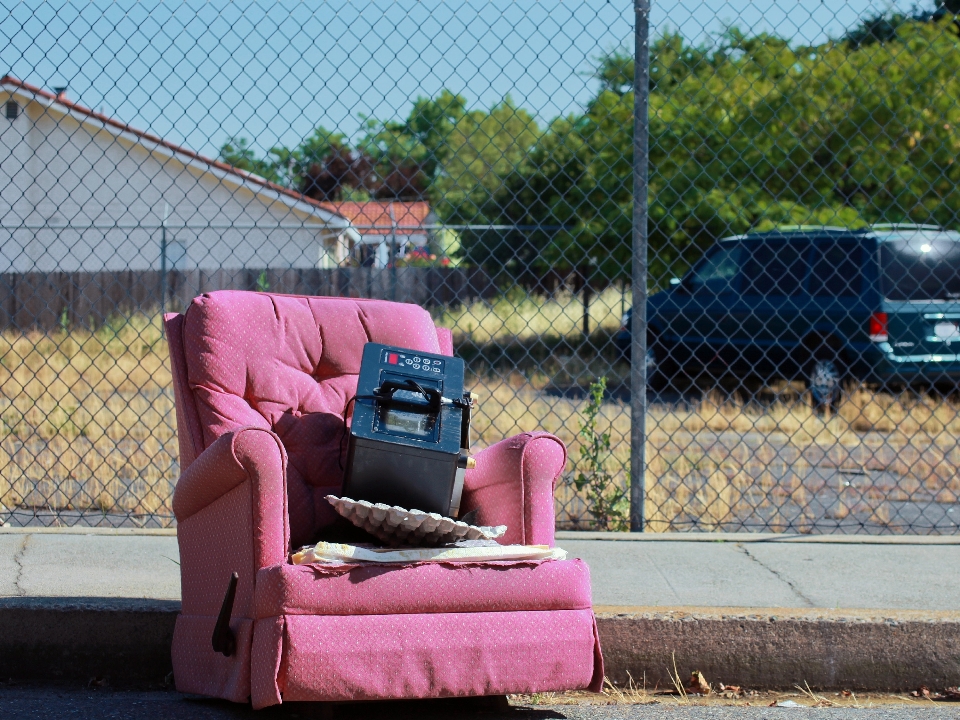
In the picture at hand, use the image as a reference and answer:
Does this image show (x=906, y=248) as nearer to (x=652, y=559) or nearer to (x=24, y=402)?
(x=652, y=559)

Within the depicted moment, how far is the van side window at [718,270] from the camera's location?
9930mm

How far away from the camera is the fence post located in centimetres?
453

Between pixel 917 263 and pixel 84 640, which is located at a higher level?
pixel 917 263

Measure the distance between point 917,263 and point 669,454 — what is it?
2686mm

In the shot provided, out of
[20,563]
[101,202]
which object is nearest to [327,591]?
[20,563]

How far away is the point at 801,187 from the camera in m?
13.4

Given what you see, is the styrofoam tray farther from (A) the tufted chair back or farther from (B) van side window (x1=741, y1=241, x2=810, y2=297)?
(B) van side window (x1=741, y1=241, x2=810, y2=297)

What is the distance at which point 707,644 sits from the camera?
11.2 ft

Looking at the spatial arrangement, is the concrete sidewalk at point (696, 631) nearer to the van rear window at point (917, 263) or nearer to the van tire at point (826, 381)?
the van rear window at point (917, 263)

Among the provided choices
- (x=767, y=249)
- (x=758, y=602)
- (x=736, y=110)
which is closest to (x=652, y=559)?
(x=758, y=602)

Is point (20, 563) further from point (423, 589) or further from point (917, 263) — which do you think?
point (917, 263)

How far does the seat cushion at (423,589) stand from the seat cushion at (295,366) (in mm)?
659

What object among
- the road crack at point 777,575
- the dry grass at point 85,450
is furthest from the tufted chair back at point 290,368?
the dry grass at point 85,450

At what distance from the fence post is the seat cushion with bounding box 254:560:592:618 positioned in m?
1.77
